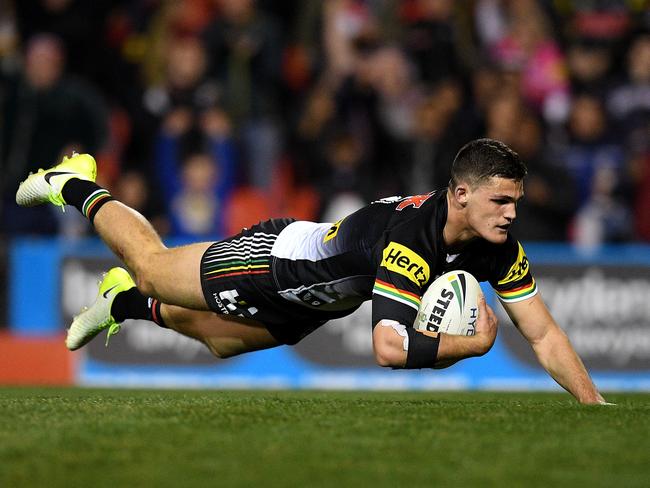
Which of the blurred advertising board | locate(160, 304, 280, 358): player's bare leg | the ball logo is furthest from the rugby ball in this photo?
the blurred advertising board

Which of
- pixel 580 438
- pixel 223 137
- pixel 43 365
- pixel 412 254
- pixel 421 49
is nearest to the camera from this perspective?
pixel 580 438

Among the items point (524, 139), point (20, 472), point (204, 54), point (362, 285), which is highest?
point (204, 54)

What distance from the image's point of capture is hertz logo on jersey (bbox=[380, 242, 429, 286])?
669 cm

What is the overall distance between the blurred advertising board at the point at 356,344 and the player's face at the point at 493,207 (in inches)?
226

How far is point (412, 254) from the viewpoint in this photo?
22.2 ft

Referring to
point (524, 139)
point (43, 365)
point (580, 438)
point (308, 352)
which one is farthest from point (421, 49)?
point (580, 438)

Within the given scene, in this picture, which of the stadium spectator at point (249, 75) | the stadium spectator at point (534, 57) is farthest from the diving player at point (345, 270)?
the stadium spectator at point (534, 57)

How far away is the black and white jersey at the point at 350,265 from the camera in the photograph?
6.74m

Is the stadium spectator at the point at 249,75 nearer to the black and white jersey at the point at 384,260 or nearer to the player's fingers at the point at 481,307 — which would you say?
the black and white jersey at the point at 384,260

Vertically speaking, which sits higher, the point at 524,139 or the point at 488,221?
the point at 524,139

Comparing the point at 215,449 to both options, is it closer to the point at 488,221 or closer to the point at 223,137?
the point at 488,221

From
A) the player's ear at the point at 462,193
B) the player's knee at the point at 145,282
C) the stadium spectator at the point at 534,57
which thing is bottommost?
the player's knee at the point at 145,282

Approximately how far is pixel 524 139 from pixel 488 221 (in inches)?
262

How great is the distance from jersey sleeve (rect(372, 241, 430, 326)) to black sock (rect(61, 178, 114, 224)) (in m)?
2.33
